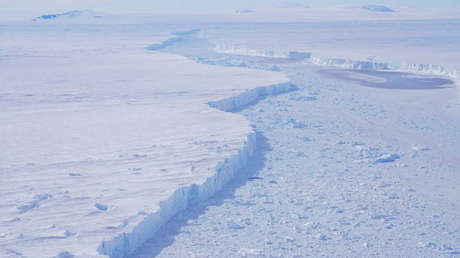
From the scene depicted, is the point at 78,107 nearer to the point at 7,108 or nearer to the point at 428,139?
the point at 7,108

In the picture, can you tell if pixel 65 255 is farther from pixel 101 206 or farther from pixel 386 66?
pixel 386 66

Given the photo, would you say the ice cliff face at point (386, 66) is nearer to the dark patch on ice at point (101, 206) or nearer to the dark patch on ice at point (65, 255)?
the dark patch on ice at point (101, 206)

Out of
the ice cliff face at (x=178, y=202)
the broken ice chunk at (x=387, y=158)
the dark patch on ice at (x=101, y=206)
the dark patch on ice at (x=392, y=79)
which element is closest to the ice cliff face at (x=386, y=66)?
the dark patch on ice at (x=392, y=79)

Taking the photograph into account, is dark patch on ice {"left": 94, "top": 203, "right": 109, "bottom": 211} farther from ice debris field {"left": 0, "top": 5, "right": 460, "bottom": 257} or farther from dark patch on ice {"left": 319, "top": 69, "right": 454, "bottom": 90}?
dark patch on ice {"left": 319, "top": 69, "right": 454, "bottom": 90}

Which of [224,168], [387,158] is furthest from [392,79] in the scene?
[224,168]

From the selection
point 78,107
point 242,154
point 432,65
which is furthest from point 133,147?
point 432,65

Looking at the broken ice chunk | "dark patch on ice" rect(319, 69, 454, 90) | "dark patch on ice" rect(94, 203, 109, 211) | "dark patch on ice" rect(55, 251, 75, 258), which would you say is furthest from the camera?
"dark patch on ice" rect(319, 69, 454, 90)

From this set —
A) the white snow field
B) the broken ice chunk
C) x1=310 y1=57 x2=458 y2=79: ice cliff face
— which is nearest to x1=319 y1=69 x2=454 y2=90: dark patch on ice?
x1=310 y1=57 x2=458 y2=79: ice cliff face

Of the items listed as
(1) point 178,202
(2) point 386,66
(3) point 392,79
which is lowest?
(1) point 178,202
